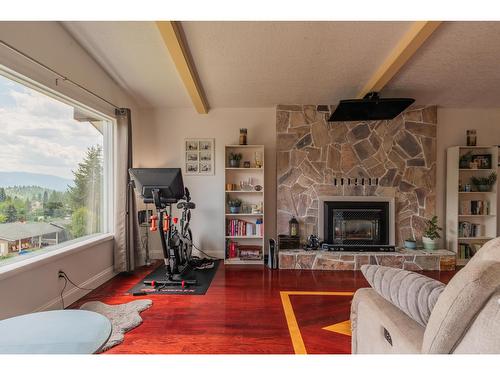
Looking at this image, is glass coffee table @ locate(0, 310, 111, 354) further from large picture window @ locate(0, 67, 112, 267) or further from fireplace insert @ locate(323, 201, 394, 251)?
fireplace insert @ locate(323, 201, 394, 251)

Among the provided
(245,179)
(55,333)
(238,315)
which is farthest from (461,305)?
(245,179)

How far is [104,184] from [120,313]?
5.75ft

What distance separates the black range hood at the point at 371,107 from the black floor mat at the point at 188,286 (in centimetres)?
285

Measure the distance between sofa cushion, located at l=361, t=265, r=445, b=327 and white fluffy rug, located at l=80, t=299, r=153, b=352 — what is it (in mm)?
1906

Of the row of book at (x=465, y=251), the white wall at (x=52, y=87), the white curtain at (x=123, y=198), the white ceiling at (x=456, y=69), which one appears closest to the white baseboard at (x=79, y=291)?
the white wall at (x=52, y=87)

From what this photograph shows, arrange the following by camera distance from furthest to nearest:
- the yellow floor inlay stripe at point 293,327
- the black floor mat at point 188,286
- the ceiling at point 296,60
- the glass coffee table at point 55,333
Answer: the black floor mat at point 188,286, the ceiling at point 296,60, the yellow floor inlay stripe at point 293,327, the glass coffee table at point 55,333

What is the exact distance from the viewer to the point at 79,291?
2.63 meters

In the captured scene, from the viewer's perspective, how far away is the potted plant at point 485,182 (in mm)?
3795

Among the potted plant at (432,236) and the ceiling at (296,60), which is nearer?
the ceiling at (296,60)

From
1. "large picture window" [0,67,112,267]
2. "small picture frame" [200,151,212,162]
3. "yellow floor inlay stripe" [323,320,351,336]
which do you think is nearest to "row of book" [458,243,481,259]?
"yellow floor inlay stripe" [323,320,351,336]

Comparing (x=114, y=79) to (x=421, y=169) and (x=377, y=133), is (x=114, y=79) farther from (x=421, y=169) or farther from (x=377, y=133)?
(x=421, y=169)

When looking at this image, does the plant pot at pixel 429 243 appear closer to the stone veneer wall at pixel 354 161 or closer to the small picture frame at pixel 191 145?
the stone veneer wall at pixel 354 161

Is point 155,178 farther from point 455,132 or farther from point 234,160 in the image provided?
point 455,132
